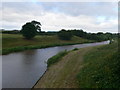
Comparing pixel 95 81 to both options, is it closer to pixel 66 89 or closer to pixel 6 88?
pixel 66 89

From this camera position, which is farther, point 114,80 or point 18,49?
point 18,49

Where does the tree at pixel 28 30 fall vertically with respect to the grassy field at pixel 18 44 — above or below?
above

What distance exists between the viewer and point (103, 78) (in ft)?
25.5

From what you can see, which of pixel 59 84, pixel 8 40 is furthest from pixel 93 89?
pixel 8 40

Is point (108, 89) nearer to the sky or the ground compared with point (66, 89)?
nearer to the sky

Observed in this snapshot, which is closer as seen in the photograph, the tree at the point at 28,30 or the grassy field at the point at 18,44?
the grassy field at the point at 18,44

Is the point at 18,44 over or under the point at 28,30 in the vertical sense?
under

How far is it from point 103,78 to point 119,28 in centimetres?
754

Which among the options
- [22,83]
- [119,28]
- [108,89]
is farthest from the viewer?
[119,28]

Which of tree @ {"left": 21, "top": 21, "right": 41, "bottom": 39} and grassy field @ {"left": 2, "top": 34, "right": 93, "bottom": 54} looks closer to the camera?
grassy field @ {"left": 2, "top": 34, "right": 93, "bottom": 54}

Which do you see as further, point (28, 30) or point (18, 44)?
point (28, 30)

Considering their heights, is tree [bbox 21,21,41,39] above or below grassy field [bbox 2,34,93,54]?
above

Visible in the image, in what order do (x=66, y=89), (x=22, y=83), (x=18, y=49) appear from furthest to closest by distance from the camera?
(x=18, y=49) < (x=22, y=83) < (x=66, y=89)

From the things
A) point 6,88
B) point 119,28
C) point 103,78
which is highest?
point 119,28
